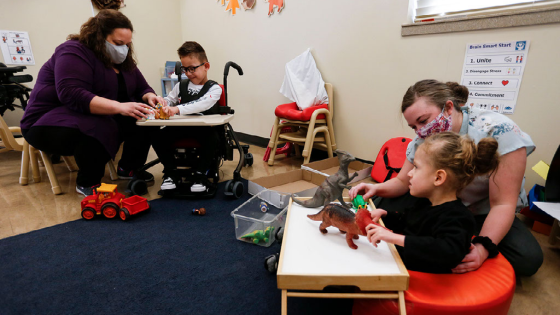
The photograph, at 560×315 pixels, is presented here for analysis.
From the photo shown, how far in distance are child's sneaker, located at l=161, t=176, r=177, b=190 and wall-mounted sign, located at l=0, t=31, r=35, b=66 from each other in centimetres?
270

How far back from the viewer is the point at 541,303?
3.43 feet

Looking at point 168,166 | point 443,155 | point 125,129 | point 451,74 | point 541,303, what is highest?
point 451,74

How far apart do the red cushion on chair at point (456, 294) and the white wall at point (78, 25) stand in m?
4.16

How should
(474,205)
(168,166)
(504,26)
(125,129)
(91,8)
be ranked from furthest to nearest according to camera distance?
(91,8)
(125,129)
(168,166)
(504,26)
(474,205)

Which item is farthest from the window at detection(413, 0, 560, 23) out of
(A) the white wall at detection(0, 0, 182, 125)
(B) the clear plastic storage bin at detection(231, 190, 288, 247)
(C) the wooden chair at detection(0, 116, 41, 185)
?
(A) the white wall at detection(0, 0, 182, 125)

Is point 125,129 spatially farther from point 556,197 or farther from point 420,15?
point 556,197

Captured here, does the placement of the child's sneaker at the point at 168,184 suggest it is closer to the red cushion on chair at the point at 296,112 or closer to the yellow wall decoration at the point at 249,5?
the red cushion on chair at the point at 296,112

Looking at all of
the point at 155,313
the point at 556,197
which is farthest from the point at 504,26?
the point at 155,313

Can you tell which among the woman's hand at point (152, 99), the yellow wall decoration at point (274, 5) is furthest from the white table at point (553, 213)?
the yellow wall decoration at point (274, 5)

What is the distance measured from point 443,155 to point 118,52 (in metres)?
1.95

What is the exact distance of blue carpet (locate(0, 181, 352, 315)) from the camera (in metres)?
1.04

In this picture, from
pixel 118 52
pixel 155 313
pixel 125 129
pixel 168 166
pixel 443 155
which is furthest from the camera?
pixel 125 129

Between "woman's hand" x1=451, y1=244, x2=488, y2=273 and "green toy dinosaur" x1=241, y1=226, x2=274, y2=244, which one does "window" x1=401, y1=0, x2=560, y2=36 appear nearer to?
"woman's hand" x1=451, y1=244, x2=488, y2=273

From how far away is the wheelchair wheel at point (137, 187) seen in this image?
1.97 m
